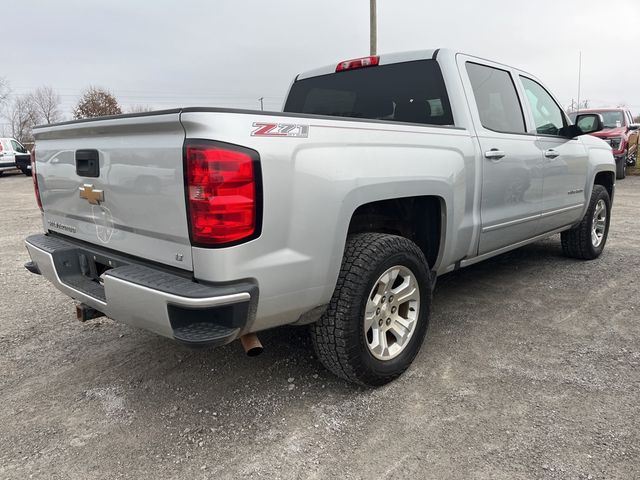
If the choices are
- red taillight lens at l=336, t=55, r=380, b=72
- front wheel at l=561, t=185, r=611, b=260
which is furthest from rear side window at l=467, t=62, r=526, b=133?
front wheel at l=561, t=185, r=611, b=260

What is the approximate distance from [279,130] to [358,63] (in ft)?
6.78

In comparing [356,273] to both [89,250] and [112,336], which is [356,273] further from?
[112,336]

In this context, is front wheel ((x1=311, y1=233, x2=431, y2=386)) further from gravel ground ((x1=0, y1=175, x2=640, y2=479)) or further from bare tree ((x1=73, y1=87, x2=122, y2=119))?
bare tree ((x1=73, y1=87, x2=122, y2=119))

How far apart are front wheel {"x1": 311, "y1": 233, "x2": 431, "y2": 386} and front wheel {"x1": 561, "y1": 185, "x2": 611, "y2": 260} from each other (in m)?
3.02

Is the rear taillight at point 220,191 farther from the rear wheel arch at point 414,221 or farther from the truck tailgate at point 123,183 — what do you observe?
the rear wheel arch at point 414,221

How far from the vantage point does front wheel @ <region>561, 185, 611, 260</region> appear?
5.21 metres

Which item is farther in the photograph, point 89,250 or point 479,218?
point 479,218

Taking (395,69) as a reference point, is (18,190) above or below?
below

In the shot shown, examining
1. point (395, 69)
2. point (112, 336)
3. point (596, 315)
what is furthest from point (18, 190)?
point (596, 315)

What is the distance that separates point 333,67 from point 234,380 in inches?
102

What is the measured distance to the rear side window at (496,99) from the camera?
3.61 m

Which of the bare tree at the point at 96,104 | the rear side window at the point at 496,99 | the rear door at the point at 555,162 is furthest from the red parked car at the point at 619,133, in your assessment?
the bare tree at the point at 96,104

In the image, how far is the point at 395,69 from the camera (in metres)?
3.66

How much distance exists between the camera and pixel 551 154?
13.8 feet
